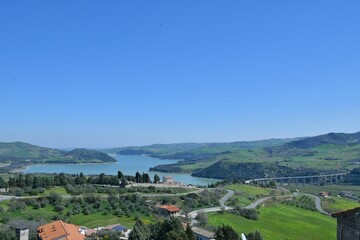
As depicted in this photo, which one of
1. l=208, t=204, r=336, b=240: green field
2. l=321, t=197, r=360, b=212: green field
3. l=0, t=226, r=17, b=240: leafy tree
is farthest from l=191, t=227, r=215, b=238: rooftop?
l=321, t=197, r=360, b=212: green field

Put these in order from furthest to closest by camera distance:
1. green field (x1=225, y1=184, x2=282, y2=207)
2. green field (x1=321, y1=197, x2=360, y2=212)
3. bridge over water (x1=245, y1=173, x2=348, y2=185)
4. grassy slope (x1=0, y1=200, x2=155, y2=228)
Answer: bridge over water (x1=245, y1=173, x2=348, y2=185) → green field (x1=321, y1=197, x2=360, y2=212) → green field (x1=225, y1=184, x2=282, y2=207) → grassy slope (x1=0, y1=200, x2=155, y2=228)

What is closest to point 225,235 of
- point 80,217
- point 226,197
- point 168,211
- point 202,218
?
point 202,218

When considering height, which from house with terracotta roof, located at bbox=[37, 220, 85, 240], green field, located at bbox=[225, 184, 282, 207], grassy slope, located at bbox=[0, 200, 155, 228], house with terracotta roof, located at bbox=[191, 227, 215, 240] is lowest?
green field, located at bbox=[225, 184, 282, 207]

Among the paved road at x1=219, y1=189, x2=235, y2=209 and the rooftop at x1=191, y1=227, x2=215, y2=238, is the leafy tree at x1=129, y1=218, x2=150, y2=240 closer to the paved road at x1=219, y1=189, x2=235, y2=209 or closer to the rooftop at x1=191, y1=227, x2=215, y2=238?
the rooftop at x1=191, y1=227, x2=215, y2=238

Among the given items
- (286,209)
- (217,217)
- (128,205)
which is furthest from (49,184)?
(286,209)

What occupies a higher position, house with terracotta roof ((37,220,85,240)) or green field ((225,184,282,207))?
house with terracotta roof ((37,220,85,240))

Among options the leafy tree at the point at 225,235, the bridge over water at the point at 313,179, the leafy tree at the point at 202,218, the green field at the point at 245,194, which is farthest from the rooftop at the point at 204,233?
the bridge over water at the point at 313,179

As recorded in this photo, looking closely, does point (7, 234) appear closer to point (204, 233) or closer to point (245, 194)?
point (204, 233)
